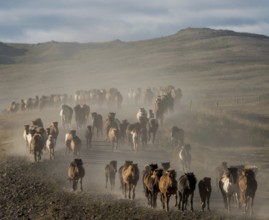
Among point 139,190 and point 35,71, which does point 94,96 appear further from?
point 35,71

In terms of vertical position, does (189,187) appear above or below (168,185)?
below

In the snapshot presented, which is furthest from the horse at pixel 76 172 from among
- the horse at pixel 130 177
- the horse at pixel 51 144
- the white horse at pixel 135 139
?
the white horse at pixel 135 139

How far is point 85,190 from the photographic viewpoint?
82.6 ft

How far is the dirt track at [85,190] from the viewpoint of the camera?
874 inches

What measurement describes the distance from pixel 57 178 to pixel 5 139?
48.3ft

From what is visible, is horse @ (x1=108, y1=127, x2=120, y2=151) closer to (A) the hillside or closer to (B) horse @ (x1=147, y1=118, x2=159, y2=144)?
(B) horse @ (x1=147, y1=118, x2=159, y2=144)

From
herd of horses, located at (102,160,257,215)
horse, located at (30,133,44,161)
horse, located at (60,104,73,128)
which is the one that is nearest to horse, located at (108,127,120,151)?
horse, located at (30,133,44,161)

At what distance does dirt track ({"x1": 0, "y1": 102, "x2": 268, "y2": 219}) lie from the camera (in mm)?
22203

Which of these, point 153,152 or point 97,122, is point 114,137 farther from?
point 97,122

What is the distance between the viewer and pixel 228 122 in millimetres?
42312

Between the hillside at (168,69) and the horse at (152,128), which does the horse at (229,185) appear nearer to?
the horse at (152,128)

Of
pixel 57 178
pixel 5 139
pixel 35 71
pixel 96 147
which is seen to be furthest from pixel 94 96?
pixel 35 71

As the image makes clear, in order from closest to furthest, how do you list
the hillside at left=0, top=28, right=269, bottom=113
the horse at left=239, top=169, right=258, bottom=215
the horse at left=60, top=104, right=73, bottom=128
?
the horse at left=239, top=169, right=258, bottom=215
the horse at left=60, top=104, right=73, bottom=128
the hillside at left=0, top=28, right=269, bottom=113

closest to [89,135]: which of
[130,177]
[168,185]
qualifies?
[130,177]
